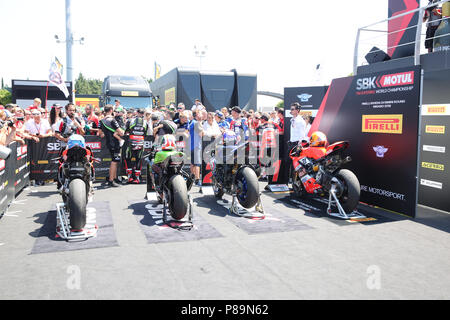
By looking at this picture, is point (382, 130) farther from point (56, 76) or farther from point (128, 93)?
point (128, 93)

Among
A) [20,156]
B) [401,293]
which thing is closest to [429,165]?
[401,293]

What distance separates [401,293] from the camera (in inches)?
151

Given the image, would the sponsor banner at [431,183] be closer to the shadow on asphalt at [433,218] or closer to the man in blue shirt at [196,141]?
the shadow on asphalt at [433,218]

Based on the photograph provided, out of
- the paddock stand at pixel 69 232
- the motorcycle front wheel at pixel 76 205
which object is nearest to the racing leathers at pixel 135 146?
the paddock stand at pixel 69 232

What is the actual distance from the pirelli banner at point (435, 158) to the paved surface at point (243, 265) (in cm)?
140

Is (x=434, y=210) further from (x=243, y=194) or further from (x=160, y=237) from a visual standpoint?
(x=160, y=237)

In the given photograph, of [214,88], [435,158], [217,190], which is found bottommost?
[217,190]

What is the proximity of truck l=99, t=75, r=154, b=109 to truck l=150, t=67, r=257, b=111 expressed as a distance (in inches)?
66.4

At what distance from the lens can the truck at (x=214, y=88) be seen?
16.0 m

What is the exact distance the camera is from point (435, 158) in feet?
26.0

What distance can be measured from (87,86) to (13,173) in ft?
260

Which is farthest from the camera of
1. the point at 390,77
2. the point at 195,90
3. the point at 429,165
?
the point at 195,90

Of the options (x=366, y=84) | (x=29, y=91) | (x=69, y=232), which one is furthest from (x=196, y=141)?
(x=29, y=91)
